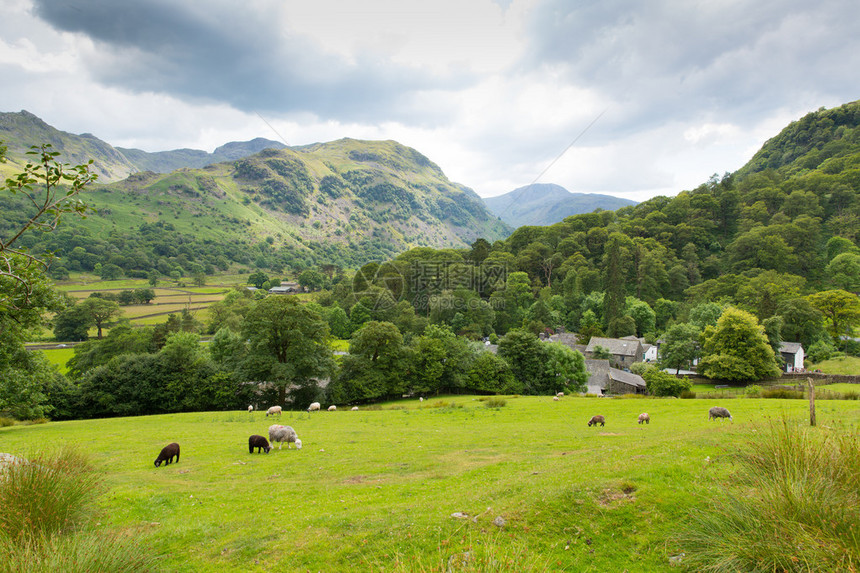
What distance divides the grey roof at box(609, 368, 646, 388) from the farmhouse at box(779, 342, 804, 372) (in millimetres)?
20776

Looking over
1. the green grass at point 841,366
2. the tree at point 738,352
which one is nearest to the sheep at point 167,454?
the tree at point 738,352

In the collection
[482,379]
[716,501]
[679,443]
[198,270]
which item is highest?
[198,270]

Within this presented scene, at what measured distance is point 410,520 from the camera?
7914 millimetres

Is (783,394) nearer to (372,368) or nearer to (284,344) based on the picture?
(372,368)

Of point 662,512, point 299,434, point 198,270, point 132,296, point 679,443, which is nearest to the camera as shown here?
point 662,512

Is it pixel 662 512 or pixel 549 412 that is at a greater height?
pixel 662 512

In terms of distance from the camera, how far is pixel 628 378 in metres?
55.0

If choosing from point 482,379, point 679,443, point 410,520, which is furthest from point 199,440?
point 482,379

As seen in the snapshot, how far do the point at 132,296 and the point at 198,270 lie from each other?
61060 millimetres

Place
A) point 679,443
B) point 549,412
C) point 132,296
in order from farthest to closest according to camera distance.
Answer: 1. point 132,296
2. point 549,412
3. point 679,443

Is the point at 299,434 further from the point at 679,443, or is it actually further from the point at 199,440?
the point at 679,443

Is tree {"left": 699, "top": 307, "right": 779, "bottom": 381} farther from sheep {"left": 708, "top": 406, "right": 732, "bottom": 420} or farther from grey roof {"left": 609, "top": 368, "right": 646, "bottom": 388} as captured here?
sheep {"left": 708, "top": 406, "right": 732, "bottom": 420}

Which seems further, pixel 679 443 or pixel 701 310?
pixel 701 310

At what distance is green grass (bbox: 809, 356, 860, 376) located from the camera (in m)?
48.2
